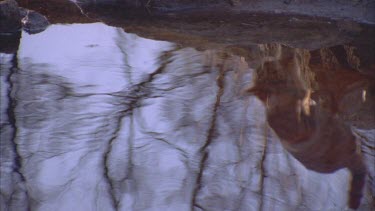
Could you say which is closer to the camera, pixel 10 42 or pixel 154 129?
pixel 154 129

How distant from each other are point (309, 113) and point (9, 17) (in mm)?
3116

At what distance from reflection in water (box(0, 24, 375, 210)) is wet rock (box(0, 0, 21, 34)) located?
0.18 m

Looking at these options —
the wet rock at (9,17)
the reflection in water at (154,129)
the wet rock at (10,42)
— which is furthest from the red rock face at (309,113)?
the wet rock at (9,17)

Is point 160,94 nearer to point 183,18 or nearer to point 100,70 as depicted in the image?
point 100,70

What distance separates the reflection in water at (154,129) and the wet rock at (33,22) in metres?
0.10

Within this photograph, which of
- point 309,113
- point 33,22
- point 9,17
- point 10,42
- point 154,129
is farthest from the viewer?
point 33,22

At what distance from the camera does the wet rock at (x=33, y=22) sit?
5.85 m

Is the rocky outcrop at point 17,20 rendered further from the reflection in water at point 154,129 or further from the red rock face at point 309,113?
the red rock face at point 309,113

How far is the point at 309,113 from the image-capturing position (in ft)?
14.5

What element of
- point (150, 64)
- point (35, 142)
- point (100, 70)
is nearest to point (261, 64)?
point (150, 64)

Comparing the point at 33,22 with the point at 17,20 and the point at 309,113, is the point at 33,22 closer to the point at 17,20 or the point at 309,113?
the point at 17,20

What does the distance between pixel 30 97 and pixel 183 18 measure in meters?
2.25

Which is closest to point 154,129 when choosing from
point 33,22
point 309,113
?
point 309,113

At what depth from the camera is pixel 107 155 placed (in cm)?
389
